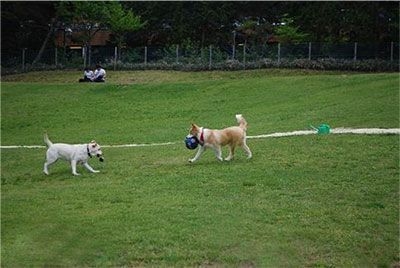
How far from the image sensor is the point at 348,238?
9.04m

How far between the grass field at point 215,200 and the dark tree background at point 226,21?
71.0 ft

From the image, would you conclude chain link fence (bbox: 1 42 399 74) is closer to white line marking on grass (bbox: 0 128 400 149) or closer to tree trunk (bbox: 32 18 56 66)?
tree trunk (bbox: 32 18 56 66)

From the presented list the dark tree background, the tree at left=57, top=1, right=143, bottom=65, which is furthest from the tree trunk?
the tree at left=57, top=1, right=143, bottom=65

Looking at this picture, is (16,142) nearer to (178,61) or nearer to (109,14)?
(178,61)

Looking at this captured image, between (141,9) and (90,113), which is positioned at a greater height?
(141,9)

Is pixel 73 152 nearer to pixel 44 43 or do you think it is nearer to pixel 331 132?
pixel 331 132

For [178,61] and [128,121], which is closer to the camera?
[128,121]

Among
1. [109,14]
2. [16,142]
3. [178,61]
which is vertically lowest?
[16,142]

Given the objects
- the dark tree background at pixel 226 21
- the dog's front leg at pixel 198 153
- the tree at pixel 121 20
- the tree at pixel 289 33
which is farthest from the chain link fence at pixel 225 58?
the dog's front leg at pixel 198 153

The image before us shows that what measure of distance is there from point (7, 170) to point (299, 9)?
38.1 metres

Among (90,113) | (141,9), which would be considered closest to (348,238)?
(90,113)

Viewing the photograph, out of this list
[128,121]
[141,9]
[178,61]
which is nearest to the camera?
[128,121]

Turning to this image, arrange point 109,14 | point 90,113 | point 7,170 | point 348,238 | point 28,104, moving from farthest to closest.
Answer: point 109,14, point 28,104, point 90,113, point 7,170, point 348,238

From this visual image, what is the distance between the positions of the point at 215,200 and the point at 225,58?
3492 centimetres
